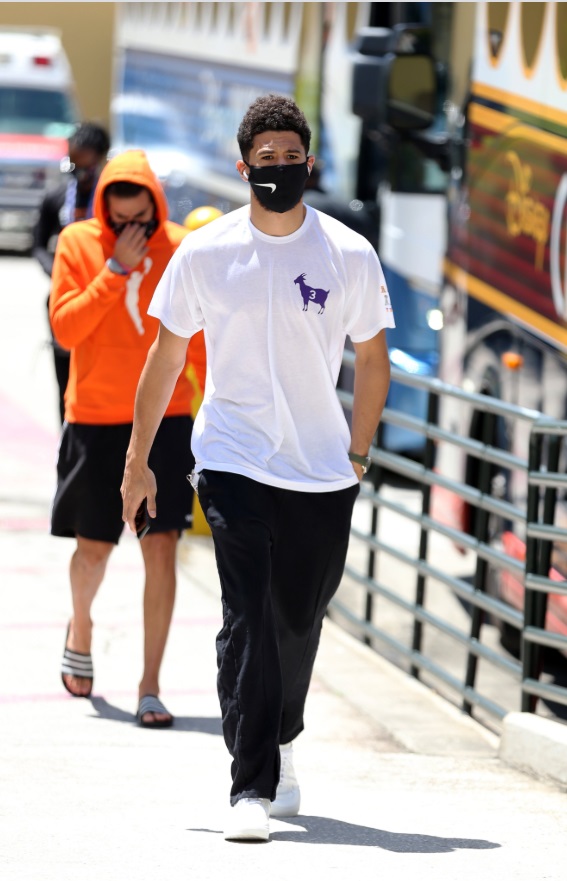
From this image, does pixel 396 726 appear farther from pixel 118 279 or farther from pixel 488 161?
pixel 488 161

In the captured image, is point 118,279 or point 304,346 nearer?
point 304,346

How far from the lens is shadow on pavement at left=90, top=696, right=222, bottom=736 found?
5544mm

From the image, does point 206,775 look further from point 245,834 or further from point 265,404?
point 265,404

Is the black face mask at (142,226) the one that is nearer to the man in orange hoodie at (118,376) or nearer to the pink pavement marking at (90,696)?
the man in orange hoodie at (118,376)

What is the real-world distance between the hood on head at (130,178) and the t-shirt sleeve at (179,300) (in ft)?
4.11

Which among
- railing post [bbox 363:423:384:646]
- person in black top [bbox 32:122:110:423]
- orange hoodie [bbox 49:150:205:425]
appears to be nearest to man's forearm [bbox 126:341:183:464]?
orange hoodie [bbox 49:150:205:425]

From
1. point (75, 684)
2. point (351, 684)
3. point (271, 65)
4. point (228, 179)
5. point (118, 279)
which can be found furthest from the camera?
point (228, 179)

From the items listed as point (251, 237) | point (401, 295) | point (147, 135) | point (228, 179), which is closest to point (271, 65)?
point (228, 179)

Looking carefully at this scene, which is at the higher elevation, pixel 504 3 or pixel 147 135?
pixel 504 3

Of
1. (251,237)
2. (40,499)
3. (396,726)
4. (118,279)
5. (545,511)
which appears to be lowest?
(40,499)

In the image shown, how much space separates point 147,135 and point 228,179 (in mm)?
4640

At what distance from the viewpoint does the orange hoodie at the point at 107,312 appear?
5355 mm

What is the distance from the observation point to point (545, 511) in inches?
218

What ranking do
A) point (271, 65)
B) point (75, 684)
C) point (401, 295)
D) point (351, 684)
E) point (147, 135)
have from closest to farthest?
point (75, 684) < point (351, 684) < point (401, 295) < point (271, 65) < point (147, 135)
